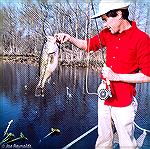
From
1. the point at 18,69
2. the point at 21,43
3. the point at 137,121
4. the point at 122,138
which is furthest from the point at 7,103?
the point at 122,138

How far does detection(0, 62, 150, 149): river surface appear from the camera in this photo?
9.98 feet

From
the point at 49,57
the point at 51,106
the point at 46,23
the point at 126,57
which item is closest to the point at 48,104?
the point at 51,106

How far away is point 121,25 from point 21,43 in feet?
5.93

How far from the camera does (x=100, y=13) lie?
1.68 meters

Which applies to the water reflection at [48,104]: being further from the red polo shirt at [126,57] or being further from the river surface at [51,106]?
the red polo shirt at [126,57]

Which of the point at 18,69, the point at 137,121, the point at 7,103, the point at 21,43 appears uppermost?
the point at 21,43

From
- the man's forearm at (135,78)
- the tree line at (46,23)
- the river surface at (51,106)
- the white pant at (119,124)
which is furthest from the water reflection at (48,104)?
the man's forearm at (135,78)

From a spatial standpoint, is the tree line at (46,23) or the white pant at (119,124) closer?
the white pant at (119,124)

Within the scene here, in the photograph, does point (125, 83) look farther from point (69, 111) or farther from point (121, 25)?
point (69, 111)

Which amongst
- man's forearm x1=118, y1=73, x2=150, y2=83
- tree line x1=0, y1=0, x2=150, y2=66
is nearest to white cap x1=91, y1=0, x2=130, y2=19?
man's forearm x1=118, y1=73, x2=150, y2=83

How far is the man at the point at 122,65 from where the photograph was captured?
1617mm

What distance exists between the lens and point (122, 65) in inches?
66.4

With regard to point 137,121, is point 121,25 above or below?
above

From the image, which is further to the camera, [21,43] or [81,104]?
[81,104]
